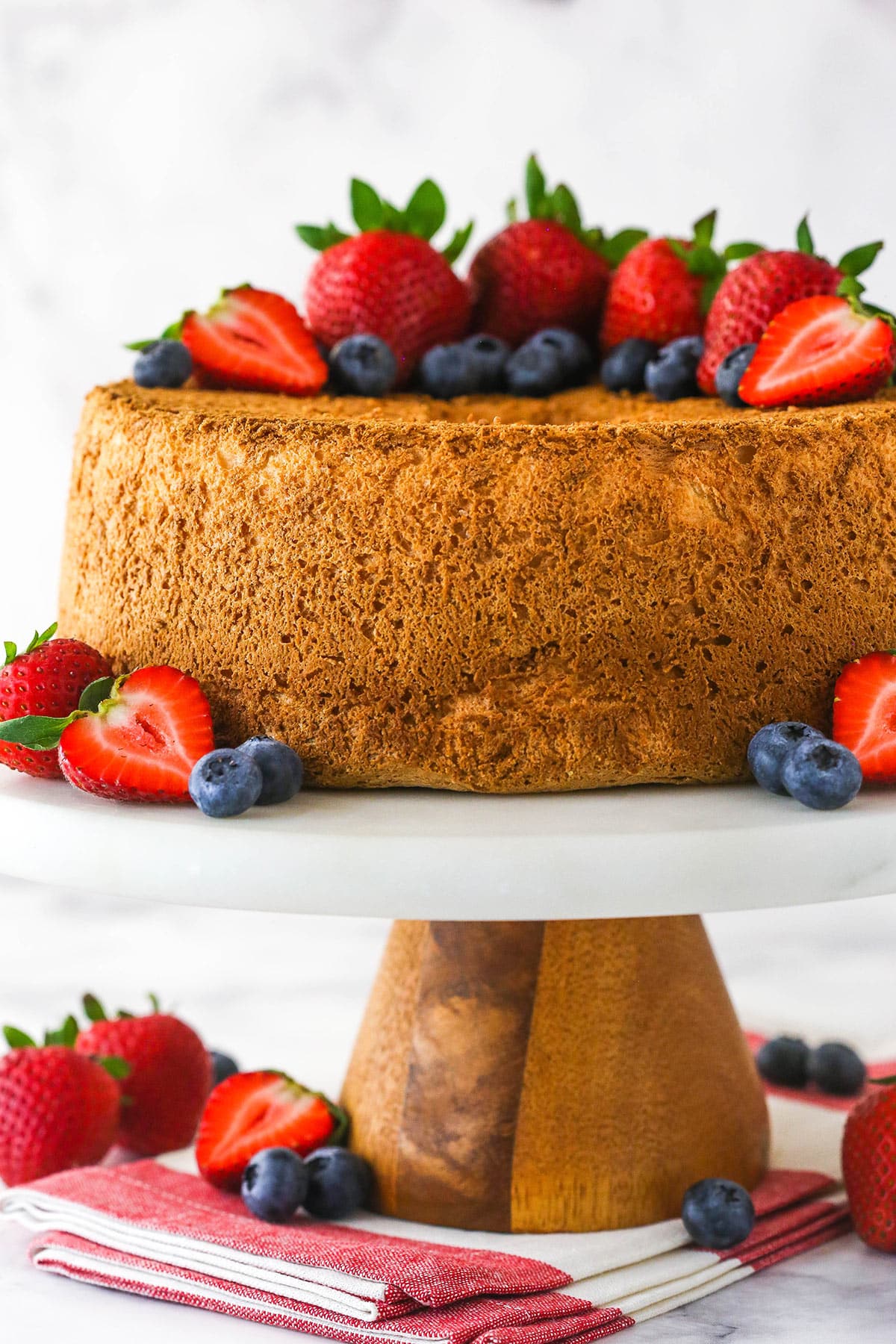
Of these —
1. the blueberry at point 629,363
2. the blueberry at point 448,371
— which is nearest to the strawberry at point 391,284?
the blueberry at point 448,371

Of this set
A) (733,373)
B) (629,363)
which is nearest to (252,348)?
(629,363)

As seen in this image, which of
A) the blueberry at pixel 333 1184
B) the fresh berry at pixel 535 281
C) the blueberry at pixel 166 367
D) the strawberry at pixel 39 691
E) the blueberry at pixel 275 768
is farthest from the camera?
the fresh berry at pixel 535 281

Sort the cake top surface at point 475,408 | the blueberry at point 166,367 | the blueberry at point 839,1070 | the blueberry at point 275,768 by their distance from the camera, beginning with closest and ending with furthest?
the blueberry at point 275,768 → the cake top surface at point 475,408 → the blueberry at point 166,367 → the blueberry at point 839,1070

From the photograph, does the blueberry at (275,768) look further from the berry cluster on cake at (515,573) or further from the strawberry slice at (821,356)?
the strawberry slice at (821,356)

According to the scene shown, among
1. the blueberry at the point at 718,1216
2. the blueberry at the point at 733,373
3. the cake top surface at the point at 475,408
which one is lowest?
the blueberry at the point at 718,1216

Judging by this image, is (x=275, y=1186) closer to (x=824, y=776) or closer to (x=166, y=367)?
(x=824, y=776)

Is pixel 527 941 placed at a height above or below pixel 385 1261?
above
